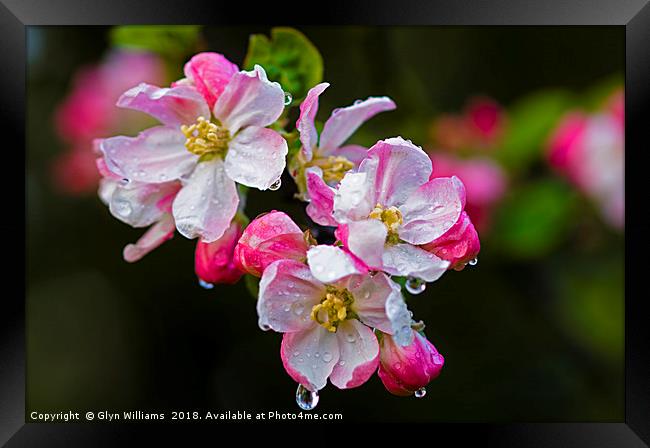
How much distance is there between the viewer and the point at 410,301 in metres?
2.25

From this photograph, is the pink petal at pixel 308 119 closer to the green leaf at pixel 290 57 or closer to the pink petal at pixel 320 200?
the pink petal at pixel 320 200

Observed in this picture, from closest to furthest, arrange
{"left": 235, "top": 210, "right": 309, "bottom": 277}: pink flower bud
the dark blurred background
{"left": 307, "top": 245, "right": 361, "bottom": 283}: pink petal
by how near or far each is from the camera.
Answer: {"left": 307, "top": 245, "right": 361, "bottom": 283}: pink petal → {"left": 235, "top": 210, "right": 309, "bottom": 277}: pink flower bud → the dark blurred background

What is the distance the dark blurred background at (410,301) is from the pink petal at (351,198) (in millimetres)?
1015

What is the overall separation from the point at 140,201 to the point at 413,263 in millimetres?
502

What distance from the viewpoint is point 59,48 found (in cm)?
279

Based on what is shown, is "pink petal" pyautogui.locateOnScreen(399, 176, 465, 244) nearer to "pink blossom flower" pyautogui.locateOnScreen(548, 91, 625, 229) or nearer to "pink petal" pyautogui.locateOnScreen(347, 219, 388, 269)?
"pink petal" pyautogui.locateOnScreen(347, 219, 388, 269)

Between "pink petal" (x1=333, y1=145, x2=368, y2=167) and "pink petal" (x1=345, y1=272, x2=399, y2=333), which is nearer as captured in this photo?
"pink petal" (x1=345, y1=272, x2=399, y2=333)

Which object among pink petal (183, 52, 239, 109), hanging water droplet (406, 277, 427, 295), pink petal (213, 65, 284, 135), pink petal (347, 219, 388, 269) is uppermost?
pink petal (183, 52, 239, 109)

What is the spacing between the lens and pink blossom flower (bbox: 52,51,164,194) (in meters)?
2.80

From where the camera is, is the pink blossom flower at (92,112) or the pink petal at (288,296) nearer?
the pink petal at (288,296)

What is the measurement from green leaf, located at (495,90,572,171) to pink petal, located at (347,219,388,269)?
159cm

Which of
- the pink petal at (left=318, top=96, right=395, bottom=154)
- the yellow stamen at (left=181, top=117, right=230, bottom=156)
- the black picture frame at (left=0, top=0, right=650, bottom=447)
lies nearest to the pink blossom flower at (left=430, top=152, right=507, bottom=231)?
the black picture frame at (left=0, top=0, right=650, bottom=447)

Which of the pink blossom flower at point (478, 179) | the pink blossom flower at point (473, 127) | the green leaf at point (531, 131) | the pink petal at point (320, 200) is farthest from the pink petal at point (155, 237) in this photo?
the green leaf at point (531, 131)

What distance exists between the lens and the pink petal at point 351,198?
3.80ft
